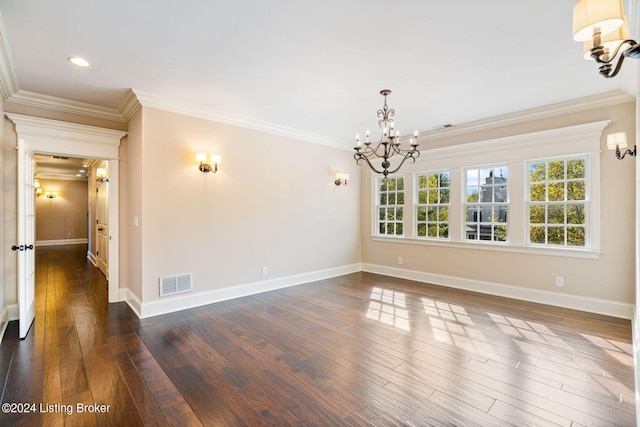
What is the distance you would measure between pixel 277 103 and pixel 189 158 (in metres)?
1.46

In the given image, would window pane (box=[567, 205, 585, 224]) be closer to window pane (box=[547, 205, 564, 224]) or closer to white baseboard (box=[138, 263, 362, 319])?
window pane (box=[547, 205, 564, 224])

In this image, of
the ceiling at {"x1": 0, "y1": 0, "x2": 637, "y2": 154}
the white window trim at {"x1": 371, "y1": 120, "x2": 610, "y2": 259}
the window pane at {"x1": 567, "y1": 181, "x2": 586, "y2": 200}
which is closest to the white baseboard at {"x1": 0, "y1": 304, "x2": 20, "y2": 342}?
the ceiling at {"x1": 0, "y1": 0, "x2": 637, "y2": 154}

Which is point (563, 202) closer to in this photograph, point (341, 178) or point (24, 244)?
point (341, 178)

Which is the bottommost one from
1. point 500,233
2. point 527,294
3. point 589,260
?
point 527,294

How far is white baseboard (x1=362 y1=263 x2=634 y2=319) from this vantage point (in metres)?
3.78

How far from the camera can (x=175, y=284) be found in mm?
4039

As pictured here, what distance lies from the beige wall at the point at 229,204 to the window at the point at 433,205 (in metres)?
1.62

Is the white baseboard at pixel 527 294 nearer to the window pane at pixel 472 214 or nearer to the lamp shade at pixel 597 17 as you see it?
the window pane at pixel 472 214

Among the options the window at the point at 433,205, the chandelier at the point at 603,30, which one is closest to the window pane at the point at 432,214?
the window at the point at 433,205

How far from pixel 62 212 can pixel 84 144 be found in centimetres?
977

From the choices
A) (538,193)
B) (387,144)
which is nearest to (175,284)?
(387,144)

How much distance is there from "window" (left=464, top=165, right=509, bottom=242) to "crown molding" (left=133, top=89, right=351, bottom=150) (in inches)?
108

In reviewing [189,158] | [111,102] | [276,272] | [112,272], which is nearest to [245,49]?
[189,158]

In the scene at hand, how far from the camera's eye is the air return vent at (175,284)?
3945 millimetres
